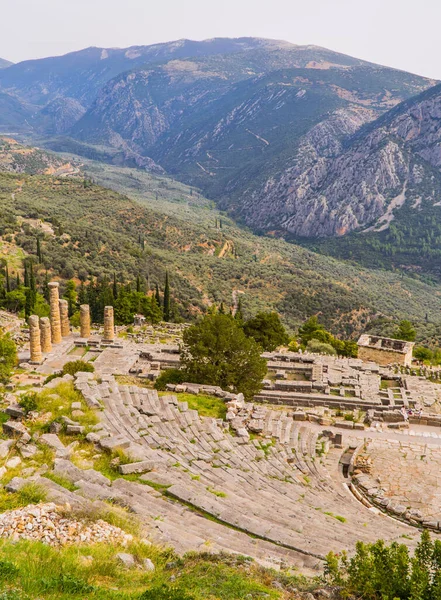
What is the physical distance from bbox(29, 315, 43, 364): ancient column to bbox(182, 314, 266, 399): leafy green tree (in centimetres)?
960

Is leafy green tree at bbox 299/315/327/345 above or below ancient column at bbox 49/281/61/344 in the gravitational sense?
below

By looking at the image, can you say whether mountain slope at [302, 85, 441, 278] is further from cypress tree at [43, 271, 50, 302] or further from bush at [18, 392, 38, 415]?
bush at [18, 392, 38, 415]

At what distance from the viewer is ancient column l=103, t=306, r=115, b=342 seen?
118ft

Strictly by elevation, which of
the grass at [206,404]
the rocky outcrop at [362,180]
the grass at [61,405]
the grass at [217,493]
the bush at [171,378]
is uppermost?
the rocky outcrop at [362,180]

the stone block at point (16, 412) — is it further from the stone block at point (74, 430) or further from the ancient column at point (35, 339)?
the ancient column at point (35, 339)

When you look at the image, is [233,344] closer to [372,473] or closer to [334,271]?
[372,473]

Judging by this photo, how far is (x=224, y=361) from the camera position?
2638cm

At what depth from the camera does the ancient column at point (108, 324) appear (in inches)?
1415

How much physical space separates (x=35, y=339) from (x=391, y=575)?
86.1 ft

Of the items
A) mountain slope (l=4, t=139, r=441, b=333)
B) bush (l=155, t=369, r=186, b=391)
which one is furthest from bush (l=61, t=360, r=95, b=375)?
mountain slope (l=4, t=139, r=441, b=333)

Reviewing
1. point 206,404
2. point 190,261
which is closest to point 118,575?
point 206,404

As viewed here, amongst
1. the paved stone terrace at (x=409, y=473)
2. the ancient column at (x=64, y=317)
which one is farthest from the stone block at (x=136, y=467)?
the ancient column at (x=64, y=317)

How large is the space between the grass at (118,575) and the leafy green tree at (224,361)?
54.6 ft

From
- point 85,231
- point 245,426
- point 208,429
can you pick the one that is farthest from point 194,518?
point 85,231
